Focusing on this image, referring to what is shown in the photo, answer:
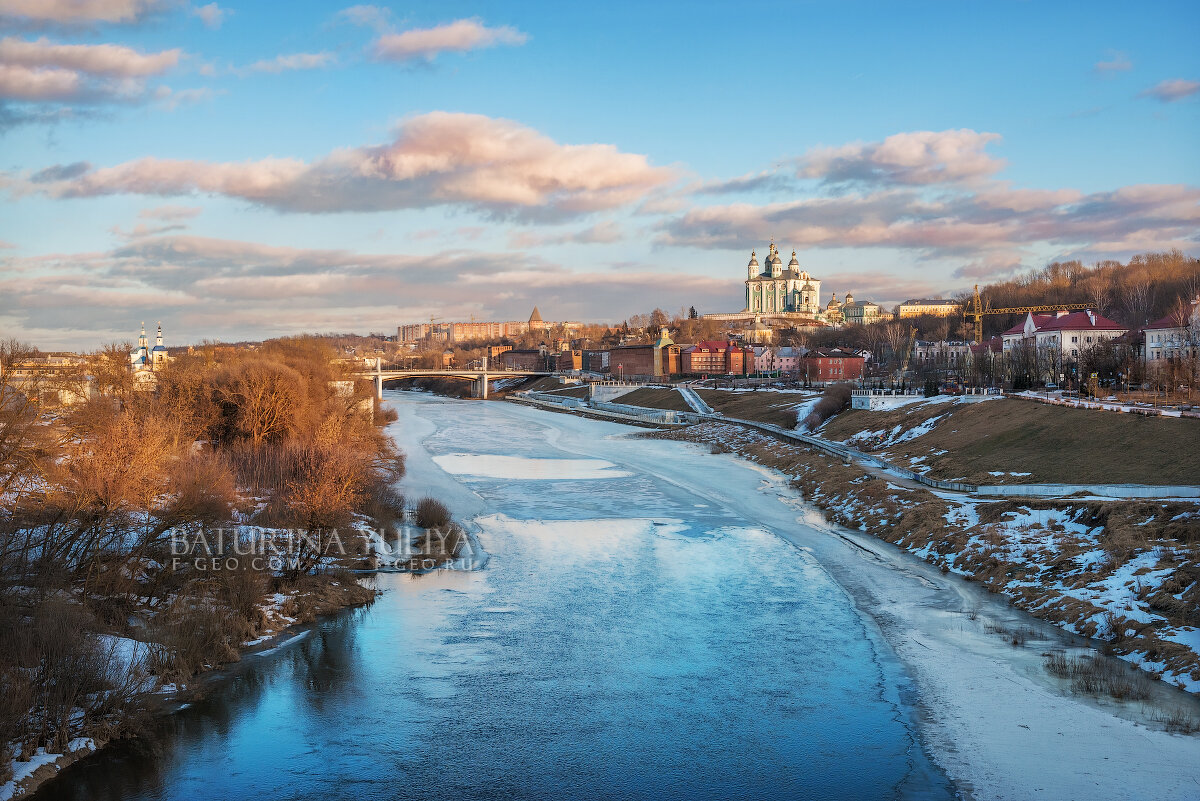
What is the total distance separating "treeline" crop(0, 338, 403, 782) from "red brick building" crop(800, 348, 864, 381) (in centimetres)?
6292

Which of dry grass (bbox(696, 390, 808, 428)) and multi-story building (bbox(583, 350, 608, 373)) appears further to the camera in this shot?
Result: multi-story building (bbox(583, 350, 608, 373))

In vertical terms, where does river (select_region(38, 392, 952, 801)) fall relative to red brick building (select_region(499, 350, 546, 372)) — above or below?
below

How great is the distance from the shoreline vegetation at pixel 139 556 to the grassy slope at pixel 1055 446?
17.2m

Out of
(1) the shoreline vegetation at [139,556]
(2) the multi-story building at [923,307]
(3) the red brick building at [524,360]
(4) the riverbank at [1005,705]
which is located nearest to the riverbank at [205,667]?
(1) the shoreline vegetation at [139,556]

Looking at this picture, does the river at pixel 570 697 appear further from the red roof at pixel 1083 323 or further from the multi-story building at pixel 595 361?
the multi-story building at pixel 595 361

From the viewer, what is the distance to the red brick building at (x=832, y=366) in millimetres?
83812

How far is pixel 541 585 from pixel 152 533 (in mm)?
7614

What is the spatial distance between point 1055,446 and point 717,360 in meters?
81.8

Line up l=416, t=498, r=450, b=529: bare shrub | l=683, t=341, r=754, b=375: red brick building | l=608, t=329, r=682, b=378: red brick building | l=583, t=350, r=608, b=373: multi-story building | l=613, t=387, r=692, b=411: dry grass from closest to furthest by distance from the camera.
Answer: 1. l=416, t=498, r=450, b=529: bare shrub
2. l=613, t=387, r=692, b=411: dry grass
3. l=683, t=341, r=754, b=375: red brick building
4. l=608, t=329, r=682, b=378: red brick building
5. l=583, t=350, r=608, b=373: multi-story building

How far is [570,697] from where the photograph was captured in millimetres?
12883

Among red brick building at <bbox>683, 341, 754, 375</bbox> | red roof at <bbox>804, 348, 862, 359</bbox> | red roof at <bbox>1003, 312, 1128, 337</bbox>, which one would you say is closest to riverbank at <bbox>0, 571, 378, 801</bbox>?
red roof at <bbox>1003, 312, 1128, 337</bbox>

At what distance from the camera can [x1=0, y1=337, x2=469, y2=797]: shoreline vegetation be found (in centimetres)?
1102

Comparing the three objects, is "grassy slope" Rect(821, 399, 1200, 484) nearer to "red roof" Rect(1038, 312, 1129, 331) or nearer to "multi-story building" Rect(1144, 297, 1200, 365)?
"multi-story building" Rect(1144, 297, 1200, 365)

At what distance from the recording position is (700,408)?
69.9 meters
